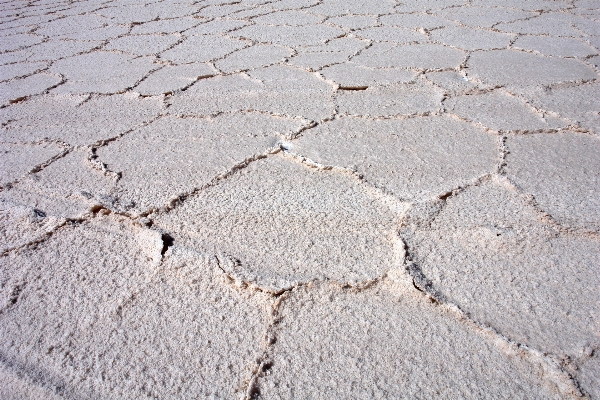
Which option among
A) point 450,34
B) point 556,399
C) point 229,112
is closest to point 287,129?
point 229,112

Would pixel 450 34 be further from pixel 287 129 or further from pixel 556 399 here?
pixel 556 399

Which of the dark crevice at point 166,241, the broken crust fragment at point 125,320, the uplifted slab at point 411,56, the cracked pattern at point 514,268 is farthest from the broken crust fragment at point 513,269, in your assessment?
the uplifted slab at point 411,56

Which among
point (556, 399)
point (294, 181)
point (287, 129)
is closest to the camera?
point (556, 399)

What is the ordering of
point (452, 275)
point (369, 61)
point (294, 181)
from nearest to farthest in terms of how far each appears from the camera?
point (452, 275) → point (294, 181) → point (369, 61)

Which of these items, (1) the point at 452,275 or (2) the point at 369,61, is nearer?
(1) the point at 452,275

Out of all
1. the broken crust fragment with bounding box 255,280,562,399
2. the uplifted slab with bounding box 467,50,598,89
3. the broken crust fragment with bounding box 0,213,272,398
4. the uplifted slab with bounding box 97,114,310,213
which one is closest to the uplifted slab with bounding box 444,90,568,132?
Answer: the uplifted slab with bounding box 467,50,598,89

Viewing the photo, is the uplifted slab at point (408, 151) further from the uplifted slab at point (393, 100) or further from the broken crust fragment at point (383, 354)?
the broken crust fragment at point (383, 354)

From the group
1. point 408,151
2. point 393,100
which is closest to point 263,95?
point 393,100
